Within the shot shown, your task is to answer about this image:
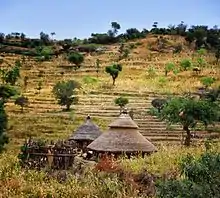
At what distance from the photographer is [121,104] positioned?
150 ft

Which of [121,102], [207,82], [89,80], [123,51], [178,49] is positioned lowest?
[121,102]

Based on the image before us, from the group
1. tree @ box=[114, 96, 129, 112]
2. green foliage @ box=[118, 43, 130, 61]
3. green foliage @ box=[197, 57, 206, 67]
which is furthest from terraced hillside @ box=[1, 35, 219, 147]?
green foliage @ box=[197, 57, 206, 67]

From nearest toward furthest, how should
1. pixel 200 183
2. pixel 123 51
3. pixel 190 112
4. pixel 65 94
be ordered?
pixel 200 183 < pixel 190 112 < pixel 65 94 < pixel 123 51

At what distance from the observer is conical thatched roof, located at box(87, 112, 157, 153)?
20.8 metres

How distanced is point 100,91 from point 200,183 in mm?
45832

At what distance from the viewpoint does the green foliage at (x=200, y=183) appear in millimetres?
7051

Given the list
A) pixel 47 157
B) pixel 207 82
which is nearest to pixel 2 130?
pixel 47 157

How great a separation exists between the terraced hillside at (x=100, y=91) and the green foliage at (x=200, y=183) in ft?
94.5

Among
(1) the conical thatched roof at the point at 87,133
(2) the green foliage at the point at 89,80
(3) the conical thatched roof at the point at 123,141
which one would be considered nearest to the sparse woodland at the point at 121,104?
(2) the green foliage at the point at 89,80

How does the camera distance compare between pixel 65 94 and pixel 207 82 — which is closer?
pixel 65 94

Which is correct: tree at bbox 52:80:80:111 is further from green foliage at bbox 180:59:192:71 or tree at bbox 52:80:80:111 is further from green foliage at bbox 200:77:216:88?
green foliage at bbox 180:59:192:71

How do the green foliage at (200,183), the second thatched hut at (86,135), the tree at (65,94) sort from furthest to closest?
the tree at (65,94), the second thatched hut at (86,135), the green foliage at (200,183)

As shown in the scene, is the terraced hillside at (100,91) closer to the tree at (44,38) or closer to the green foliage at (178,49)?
the green foliage at (178,49)

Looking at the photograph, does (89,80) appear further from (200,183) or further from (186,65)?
(200,183)
